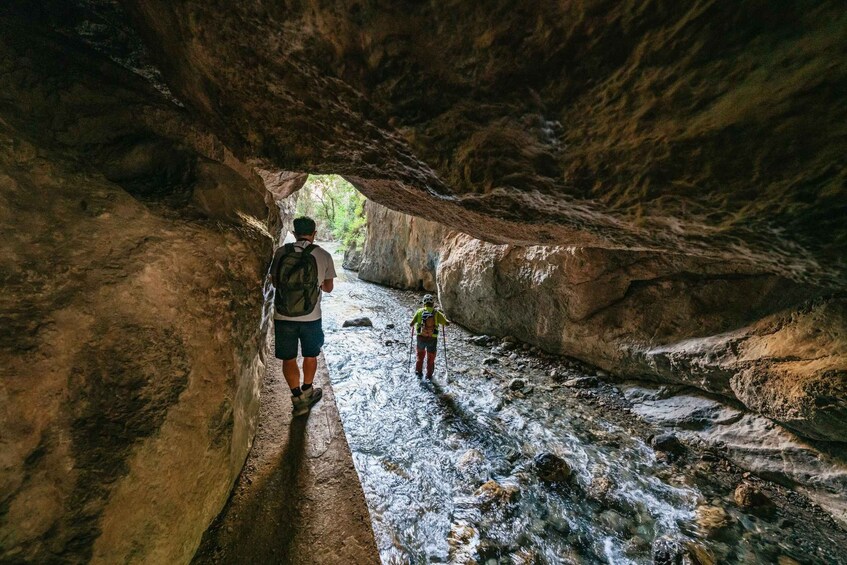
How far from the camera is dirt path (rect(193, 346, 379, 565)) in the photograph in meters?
2.27

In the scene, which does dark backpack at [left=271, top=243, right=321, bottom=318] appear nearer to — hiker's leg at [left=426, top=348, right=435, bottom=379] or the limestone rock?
hiker's leg at [left=426, top=348, right=435, bottom=379]

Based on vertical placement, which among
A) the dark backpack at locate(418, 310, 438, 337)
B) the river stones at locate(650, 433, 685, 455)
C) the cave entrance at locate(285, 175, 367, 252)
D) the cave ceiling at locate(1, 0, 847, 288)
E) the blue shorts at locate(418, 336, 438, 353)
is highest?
the cave entrance at locate(285, 175, 367, 252)

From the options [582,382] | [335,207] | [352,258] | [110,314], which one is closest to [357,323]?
[582,382]

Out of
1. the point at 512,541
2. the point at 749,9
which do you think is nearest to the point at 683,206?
the point at 749,9

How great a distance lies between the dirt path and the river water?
0.66 meters

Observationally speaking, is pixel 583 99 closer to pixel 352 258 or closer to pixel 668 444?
pixel 668 444

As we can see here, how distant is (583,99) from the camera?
1712mm

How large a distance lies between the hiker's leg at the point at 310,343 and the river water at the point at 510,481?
1270mm

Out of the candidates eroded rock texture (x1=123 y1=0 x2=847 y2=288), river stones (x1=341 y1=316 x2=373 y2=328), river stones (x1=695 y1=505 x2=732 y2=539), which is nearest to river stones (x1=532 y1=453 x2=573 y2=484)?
river stones (x1=695 y1=505 x2=732 y2=539)

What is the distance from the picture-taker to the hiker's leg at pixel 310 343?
144 inches

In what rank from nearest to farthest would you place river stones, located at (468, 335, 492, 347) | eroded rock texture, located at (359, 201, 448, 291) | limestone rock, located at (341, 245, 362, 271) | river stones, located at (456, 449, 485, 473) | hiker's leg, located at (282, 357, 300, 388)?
hiker's leg, located at (282, 357, 300, 388), river stones, located at (456, 449, 485, 473), river stones, located at (468, 335, 492, 347), eroded rock texture, located at (359, 201, 448, 291), limestone rock, located at (341, 245, 362, 271)

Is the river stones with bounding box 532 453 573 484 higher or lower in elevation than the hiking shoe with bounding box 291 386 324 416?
lower

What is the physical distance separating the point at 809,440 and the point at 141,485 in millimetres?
6098

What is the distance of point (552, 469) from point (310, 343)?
336cm
